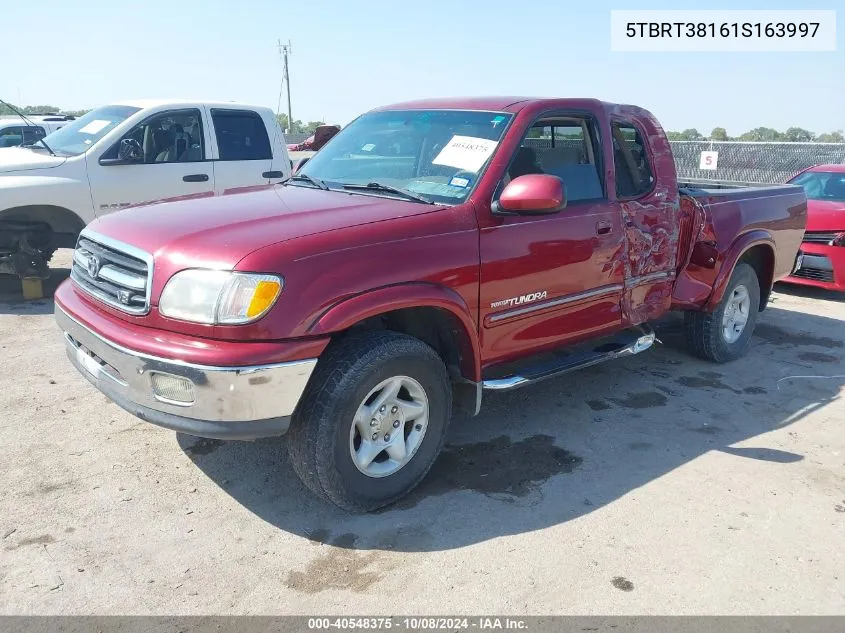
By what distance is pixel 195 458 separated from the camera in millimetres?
3863

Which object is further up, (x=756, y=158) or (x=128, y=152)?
(x=128, y=152)

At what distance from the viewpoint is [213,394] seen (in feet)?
9.29

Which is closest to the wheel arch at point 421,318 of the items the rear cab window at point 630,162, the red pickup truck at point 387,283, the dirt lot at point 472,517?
the red pickup truck at point 387,283

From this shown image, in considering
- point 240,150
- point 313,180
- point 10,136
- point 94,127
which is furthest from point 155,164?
point 10,136

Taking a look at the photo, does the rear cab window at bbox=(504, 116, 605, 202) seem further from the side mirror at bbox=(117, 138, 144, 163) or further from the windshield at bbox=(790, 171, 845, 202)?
the windshield at bbox=(790, 171, 845, 202)

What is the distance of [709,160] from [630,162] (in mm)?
13916

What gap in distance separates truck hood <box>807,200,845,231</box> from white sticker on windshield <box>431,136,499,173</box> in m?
6.08

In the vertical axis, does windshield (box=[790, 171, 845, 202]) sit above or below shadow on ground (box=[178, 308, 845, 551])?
above

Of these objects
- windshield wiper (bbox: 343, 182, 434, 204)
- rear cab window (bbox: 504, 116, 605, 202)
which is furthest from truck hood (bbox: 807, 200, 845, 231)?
windshield wiper (bbox: 343, 182, 434, 204)

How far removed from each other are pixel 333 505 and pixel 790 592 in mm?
2020

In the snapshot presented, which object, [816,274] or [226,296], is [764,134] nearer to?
[816,274]

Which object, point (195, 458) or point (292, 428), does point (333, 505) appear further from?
point (195, 458)

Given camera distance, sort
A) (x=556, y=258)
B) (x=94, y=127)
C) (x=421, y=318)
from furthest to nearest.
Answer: (x=94, y=127), (x=556, y=258), (x=421, y=318)

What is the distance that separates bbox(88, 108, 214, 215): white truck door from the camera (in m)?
7.03
